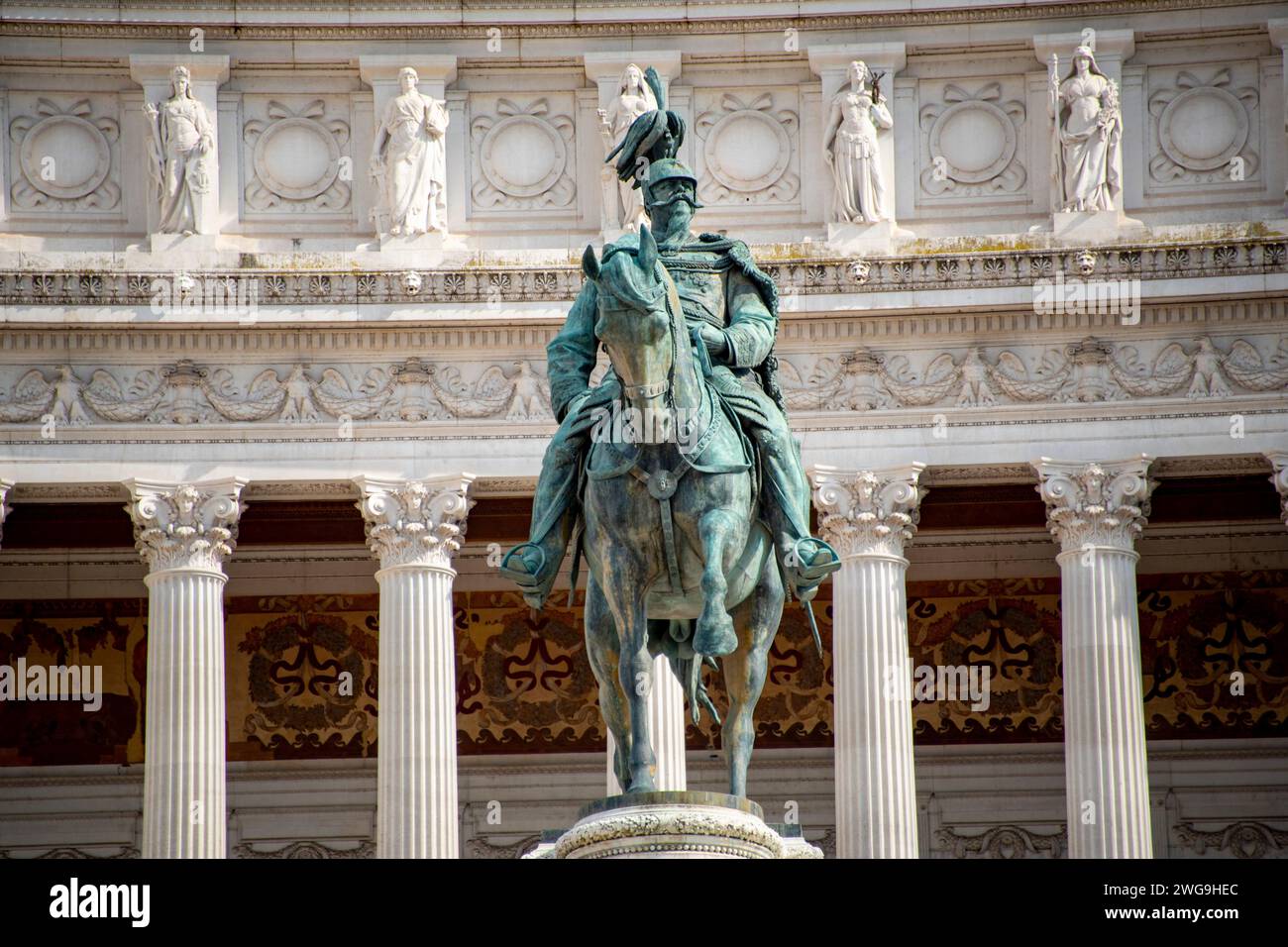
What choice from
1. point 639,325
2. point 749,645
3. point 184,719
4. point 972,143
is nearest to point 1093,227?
point 972,143

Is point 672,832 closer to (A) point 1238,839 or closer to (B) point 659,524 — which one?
(B) point 659,524

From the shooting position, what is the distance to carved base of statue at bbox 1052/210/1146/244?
42875 mm

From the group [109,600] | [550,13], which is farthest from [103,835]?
[550,13]

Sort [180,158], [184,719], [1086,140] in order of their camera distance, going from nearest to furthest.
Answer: [184,719]
[1086,140]
[180,158]

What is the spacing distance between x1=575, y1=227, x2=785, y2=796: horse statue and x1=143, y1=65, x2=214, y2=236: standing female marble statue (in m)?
21.5

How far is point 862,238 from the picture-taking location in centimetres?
4316

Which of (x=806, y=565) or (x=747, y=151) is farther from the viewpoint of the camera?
(x=747, y=151)

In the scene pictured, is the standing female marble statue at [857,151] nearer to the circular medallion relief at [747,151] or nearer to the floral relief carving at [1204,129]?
the circular medallion relief at [747,151]

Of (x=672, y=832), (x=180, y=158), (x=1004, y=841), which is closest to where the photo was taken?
(x=672, y=832)

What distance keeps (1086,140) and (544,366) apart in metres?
7.22

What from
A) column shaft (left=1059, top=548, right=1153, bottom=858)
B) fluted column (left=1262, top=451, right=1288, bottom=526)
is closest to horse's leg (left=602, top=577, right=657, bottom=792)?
column shaft (left=1059, top=548, right=1153, bottom=858)

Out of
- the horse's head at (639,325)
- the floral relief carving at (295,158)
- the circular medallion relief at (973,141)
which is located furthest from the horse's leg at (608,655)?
the circular medallion relief at (973,141)

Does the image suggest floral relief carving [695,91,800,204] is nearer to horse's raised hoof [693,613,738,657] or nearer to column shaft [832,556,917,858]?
column shaft [832,556,917,858]
